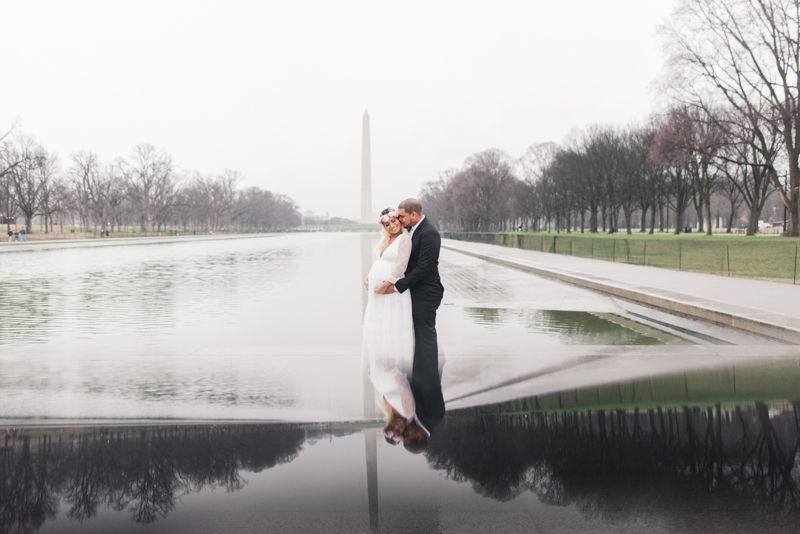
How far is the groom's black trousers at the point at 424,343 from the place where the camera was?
667cm

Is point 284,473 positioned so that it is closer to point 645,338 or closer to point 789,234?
point 645,338

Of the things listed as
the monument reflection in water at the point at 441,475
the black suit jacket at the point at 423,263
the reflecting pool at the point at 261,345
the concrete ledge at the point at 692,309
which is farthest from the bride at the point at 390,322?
the concrete ledge at the point at 692,309

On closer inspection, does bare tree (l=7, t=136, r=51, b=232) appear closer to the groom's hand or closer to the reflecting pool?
the reflecting pool

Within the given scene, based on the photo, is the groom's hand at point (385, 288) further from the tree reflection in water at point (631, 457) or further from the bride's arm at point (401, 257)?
the tree reflection in water at point (631, 457)

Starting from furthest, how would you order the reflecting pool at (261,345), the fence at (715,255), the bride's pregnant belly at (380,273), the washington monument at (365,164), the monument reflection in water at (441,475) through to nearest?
1. the washington monument at (365,164)
2. the fence at (715,255)
3. the bride's pregnant belly at (380,273)
4. the reflecting pool at (261,345)
5. the monument reflection in water at (441,475)

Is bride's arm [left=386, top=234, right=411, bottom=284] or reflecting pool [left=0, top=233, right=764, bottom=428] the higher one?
bride's arm [left=386, top=234, right=411, bottom=284]

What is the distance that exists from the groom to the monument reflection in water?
98 cm

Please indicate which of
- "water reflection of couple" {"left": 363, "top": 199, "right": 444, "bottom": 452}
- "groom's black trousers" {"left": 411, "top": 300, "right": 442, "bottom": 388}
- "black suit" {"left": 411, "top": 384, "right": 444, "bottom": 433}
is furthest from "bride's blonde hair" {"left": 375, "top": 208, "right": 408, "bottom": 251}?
"black suit" {"left": 411, "top": 384, "right": 444, "bottom": 433}

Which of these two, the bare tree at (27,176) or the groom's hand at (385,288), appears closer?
the groom's hand at (385,288)

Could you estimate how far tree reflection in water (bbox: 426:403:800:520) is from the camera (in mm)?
3904

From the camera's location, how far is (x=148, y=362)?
7773mm

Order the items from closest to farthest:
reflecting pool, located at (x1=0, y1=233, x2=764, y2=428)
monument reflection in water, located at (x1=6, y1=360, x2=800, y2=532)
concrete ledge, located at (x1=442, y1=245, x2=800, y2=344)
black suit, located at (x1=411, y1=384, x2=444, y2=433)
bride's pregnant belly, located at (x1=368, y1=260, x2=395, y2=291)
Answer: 1. monument reflection in water, located at (x1=6, y1=360, x2=800, y2=532)
2. black suit, located at (x1=411, y1=384, x2=444, y2=433)
3. reflecting pool, located at (x1=0, y1=233, x2=764, y2=428)
4. bride's pregnant belly, located at (x1=368, y1=260, x2=395, y2=291)
5. concrete ledge, located at (x1=442, y1=245, x2=800, y2=344)

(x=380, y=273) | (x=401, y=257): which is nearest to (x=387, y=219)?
(x=401, y=257)

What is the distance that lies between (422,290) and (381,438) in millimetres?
2036
